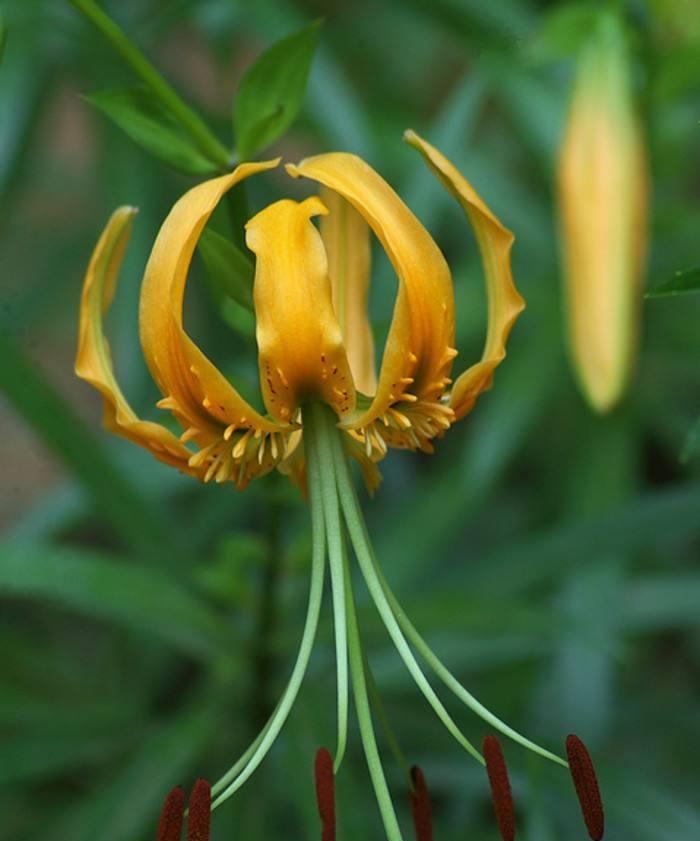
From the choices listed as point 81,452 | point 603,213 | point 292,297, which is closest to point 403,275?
point 292,297

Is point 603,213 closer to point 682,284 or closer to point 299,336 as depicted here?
point 682,284

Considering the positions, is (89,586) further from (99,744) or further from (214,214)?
(214,214)

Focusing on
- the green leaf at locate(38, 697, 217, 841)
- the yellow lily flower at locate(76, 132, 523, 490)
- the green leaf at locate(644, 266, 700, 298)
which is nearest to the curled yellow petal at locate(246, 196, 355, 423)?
the yellow lily flower at locate(76, 132, 523, 490)

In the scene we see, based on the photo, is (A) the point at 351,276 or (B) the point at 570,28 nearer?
(A) the point at 351,276

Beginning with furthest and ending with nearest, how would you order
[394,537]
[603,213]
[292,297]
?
[394,537] < [603,213] < [292,297]

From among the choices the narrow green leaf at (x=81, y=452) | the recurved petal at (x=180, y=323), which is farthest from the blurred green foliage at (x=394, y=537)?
the recurved petal at (x=180, y=323)

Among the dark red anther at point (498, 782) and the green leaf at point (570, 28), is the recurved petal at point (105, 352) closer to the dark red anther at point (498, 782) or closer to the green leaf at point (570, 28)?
the dark red anther at point (498, 782)
